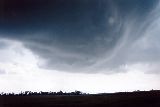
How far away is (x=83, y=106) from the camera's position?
41.2 metres

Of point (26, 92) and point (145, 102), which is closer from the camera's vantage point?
point (145, 102)

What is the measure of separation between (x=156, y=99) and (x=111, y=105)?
637 centimetres

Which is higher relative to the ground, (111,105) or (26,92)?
(26,92)

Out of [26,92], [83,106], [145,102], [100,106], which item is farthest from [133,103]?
[26,92]

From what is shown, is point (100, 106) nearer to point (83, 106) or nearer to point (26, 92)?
point (83, 106)

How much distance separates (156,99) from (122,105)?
5331 mm

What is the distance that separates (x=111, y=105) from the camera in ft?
132

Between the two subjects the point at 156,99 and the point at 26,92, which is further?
the point at 26,92

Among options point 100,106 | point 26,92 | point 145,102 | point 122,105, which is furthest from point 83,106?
point 26,92

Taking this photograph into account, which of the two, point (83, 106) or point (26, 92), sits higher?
point (26, 92)

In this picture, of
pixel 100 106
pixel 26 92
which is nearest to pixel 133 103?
pixel 100 106

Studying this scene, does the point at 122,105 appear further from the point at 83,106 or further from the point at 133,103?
the point at 83,106

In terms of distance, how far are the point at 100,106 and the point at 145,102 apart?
6.01 m

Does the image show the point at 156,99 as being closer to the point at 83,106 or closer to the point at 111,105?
the point at 111,105
